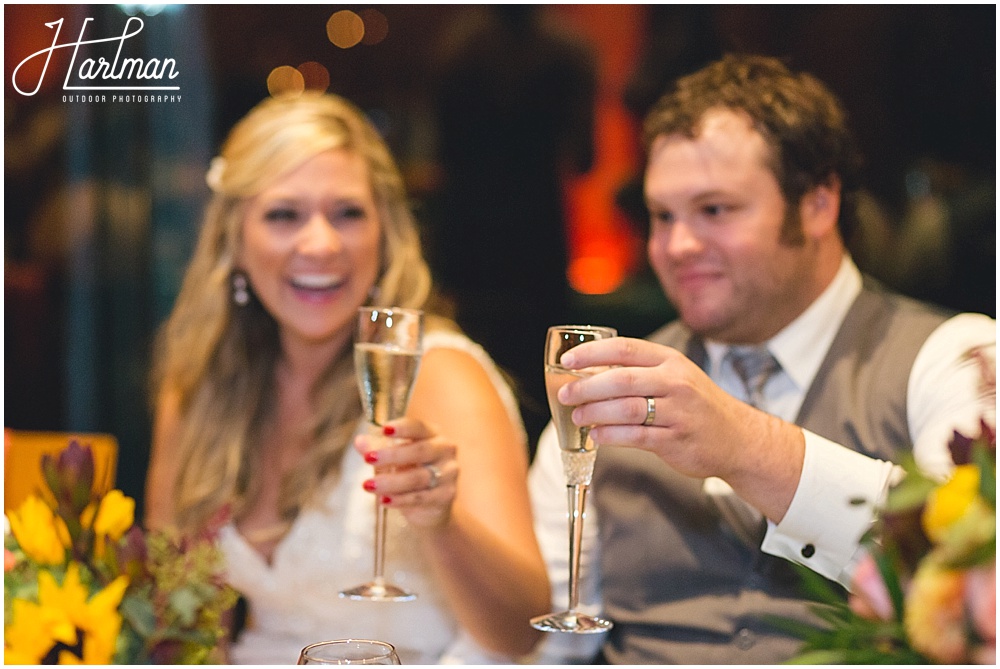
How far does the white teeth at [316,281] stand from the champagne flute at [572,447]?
1007 mm

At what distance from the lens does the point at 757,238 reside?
73.6 inches

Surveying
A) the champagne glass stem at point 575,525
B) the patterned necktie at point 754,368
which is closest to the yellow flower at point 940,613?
the champagne glass stem at point 575,525

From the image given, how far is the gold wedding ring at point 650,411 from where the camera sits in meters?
1.22

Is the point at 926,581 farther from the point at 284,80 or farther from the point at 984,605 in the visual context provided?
the point at 284,80

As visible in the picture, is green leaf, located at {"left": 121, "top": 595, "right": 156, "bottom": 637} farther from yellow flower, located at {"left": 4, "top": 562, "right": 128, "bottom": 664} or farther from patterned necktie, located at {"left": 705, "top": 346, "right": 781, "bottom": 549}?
patterned necktie, located at {"left": 705, "top": 346, "right": 781, "bottom": 549}

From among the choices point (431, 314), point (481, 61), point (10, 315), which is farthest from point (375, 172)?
point (10, 315)

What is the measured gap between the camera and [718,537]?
1.81m

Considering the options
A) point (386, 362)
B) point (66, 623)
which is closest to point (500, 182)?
point (386, 362)

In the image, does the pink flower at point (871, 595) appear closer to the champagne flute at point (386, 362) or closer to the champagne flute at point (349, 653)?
the champagne flute at point (349, 653)

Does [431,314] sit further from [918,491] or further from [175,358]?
[918,491]

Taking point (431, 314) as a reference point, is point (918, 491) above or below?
below

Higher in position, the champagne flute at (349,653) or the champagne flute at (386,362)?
the champagne flute at (386,362)

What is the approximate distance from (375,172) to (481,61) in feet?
4.66

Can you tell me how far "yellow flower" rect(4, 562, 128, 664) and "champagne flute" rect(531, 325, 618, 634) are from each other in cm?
48
